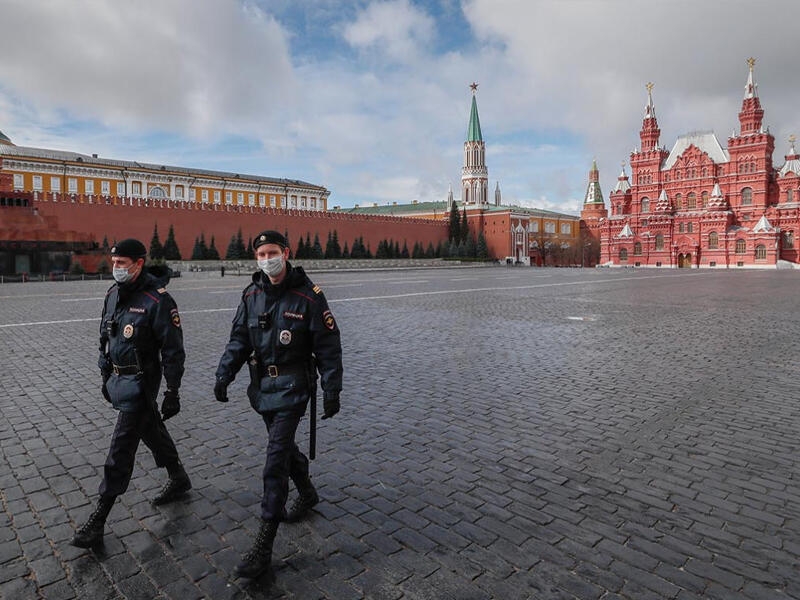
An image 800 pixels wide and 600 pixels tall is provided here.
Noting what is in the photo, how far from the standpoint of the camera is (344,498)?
3209 mm

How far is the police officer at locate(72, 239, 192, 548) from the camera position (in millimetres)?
2793

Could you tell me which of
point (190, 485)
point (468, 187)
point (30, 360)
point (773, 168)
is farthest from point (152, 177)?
point (773, 168)

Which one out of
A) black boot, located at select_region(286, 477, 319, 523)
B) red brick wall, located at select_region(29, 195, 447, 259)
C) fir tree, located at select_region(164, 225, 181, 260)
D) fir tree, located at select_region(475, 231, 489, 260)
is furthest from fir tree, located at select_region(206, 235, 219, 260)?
black boot, located at select_region(286, 477, 319, 523)

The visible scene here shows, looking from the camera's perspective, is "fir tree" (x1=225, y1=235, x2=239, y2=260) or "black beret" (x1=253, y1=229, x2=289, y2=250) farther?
"fir tree" (x1=225, y1=235, x2=239, y2=260)

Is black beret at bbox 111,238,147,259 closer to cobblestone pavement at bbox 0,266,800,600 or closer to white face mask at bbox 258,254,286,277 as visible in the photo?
white face mask at bbox 258,254,286,277

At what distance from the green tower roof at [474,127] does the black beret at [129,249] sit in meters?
80.0

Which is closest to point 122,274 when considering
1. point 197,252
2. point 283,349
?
point 283,349

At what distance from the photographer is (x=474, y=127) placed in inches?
3120

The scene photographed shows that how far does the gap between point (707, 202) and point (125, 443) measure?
220 feet

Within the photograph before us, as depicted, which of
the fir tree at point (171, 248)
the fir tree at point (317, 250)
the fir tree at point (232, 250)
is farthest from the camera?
the fir tree at point (317, 250)

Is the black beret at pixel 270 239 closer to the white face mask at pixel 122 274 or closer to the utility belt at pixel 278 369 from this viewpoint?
the utility belt at pixel 278 369

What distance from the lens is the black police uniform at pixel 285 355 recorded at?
261cm

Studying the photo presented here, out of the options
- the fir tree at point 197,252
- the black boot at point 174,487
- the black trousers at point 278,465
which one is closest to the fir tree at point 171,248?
the fir tree at point 197,252

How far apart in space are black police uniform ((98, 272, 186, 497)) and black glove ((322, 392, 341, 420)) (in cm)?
82
